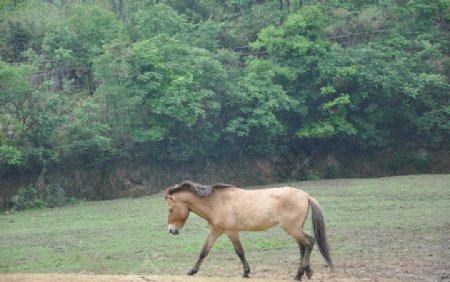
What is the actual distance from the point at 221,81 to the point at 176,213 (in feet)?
74.7

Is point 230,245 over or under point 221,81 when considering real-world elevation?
under

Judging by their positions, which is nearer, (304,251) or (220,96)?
(304,251)

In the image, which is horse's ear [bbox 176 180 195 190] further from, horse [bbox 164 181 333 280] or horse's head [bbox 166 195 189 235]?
horse's head [bbox 166 195 189 235]

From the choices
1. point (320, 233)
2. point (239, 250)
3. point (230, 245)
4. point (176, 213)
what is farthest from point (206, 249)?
point (230, 245)

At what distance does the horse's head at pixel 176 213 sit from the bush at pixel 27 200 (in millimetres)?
17629

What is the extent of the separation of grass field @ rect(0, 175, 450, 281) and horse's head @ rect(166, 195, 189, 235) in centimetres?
120

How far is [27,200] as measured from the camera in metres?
29.1

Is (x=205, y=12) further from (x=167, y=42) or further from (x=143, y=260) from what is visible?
(x=143, y=260)

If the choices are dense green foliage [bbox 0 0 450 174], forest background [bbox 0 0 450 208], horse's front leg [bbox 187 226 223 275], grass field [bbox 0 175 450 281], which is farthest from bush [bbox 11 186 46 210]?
horse's front leg [bbox 187 226 223 275]

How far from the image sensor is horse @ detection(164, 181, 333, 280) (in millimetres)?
12094

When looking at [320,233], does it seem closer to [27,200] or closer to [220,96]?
[27,200]

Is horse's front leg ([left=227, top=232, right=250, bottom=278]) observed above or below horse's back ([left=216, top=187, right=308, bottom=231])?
below

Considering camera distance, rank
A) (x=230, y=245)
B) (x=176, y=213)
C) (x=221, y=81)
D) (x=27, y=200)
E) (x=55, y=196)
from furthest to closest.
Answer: (x=221, y=81)
(x=55, y=196)
(x=27, y=200)
(x=230, y=245)
(x=176, y=213)

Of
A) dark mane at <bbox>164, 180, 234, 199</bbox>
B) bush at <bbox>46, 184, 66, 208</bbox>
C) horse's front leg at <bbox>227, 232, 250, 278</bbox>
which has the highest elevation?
dark mane at <bbox>164, 180, 234, 199</bbox>
